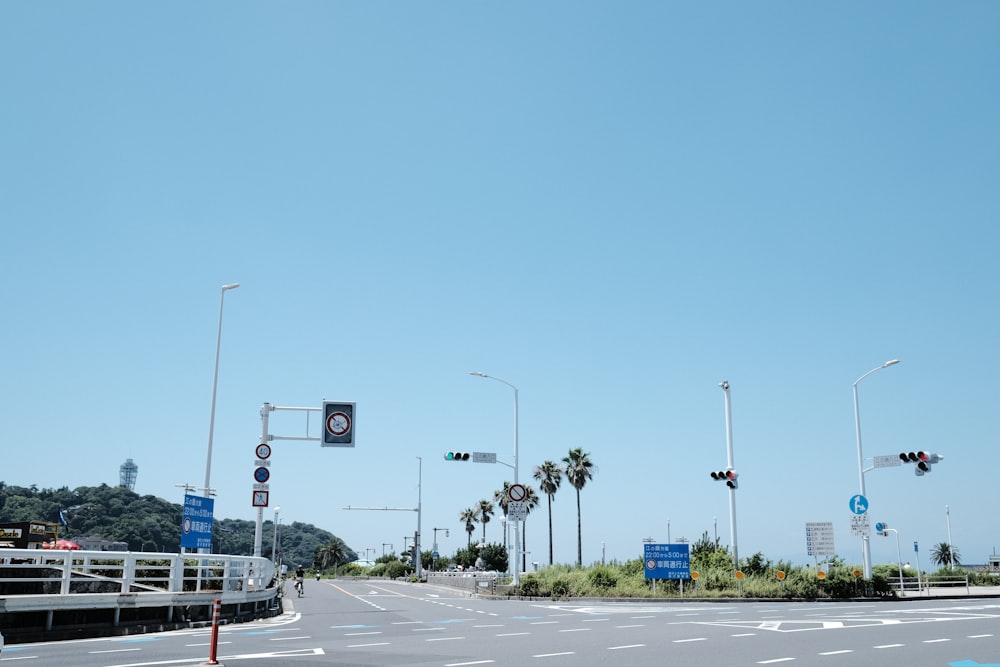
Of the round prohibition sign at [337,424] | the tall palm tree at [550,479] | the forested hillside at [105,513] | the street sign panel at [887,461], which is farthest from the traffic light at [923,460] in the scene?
the forested hillside at [105,513]

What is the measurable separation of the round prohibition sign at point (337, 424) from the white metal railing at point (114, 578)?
4870mm

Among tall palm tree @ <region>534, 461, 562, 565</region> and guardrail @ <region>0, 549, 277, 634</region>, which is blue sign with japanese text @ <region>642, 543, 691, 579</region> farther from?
tall palm tree @ <region>534, 461, 562, 565</region>

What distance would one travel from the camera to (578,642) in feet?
52.3

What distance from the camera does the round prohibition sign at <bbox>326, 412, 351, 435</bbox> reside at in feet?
93.6

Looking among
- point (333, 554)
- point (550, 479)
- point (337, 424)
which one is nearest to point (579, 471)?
point (550, 479)

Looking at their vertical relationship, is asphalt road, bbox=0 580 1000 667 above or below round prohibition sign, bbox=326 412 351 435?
below

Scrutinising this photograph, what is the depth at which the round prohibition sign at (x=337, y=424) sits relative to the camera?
2852cm

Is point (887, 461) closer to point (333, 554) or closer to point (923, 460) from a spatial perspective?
point (923, 460)

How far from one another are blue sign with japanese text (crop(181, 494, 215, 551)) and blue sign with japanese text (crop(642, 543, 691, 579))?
1898cm

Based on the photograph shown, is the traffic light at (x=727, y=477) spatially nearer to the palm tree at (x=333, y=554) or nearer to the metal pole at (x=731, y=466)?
the metal pole at (x=731, y=466)

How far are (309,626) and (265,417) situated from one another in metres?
8.79

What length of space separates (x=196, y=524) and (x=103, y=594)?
5.71 meters

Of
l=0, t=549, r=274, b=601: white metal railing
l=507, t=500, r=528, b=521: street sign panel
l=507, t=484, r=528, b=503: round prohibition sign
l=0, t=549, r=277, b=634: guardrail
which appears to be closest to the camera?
l=0, t=549, r=277, b=634: guardrail

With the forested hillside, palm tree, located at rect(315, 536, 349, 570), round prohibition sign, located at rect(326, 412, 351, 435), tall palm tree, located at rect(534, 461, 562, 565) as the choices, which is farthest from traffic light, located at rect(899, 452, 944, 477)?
palm tree, located at rect(315, 536, 349, 570)
